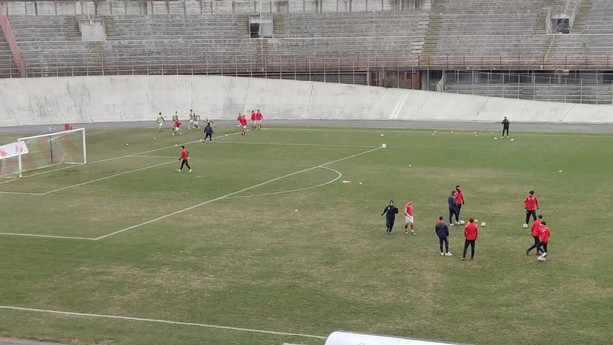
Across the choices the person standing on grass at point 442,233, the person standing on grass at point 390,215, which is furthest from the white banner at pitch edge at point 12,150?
the person standing on grass at point 442,233

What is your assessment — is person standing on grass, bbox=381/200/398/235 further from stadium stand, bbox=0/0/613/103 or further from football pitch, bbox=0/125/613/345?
stadium stand, bbox=0/0/613/103

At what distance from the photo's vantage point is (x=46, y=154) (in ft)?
151

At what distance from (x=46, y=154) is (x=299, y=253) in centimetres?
2545

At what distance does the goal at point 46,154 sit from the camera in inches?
1683

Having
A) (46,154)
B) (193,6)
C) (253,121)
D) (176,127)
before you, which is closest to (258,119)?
(253,121)

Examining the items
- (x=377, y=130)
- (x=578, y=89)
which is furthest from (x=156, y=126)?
(x=578, y=89)

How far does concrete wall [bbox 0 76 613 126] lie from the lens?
215ft

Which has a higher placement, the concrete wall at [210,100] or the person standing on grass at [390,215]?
the concrete wall at [210,100]

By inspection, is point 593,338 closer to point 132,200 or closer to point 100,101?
point 132,200

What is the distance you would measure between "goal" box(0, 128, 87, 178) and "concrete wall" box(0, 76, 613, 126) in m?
18.2

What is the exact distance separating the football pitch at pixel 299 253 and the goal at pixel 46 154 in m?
1.69

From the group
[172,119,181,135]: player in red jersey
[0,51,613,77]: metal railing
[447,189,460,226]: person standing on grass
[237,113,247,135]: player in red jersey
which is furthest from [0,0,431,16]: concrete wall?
[447,189,460,226]: person standing on grass

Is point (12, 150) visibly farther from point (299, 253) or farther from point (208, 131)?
point (299, 253)

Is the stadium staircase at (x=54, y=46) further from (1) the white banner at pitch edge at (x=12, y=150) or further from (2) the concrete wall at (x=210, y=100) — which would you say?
(1) the white banner at pitch edge at (x=12, y=150)
